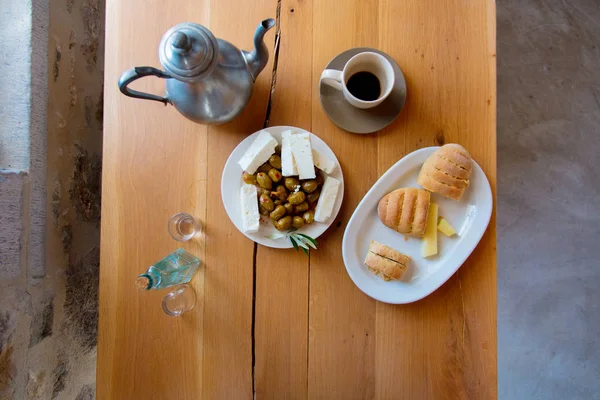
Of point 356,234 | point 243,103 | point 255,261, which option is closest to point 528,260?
point 356,234

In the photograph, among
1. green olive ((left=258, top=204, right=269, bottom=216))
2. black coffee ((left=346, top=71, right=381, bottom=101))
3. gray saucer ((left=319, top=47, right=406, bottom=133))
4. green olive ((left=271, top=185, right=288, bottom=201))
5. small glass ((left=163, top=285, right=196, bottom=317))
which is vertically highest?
black coffee ((left=346, top=71, right=381, bottom=101))

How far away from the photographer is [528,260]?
1.34 meters

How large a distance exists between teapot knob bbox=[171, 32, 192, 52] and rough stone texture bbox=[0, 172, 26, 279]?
2.08ft

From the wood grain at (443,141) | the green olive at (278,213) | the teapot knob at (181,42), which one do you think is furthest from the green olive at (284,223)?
the teapot knob at (181,42)

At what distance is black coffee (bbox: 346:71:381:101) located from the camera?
2.31 feet

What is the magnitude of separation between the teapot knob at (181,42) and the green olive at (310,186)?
334 mm

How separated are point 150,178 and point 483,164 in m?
0.76

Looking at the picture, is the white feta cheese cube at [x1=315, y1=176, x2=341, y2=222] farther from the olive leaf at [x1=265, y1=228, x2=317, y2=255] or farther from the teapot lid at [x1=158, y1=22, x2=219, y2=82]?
the teapot lid at [x1=158, y1=22, x2=219, y2=82]

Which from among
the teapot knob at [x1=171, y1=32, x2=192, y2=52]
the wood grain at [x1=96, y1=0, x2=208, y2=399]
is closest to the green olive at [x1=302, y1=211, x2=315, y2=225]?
the wood grain at [x1=96, y1=0, x2=208, y2=399]

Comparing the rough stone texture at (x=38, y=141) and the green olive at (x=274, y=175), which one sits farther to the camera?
the rough stone texture at (x=38, y=141)

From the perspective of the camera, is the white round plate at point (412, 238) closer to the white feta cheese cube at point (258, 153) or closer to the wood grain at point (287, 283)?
the wood grain at point (287, 283)

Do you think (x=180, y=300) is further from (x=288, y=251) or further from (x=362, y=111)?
(x=362, y=111)

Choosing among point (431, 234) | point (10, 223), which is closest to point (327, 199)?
point (431, 234)

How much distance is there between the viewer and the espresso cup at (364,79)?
649mm
